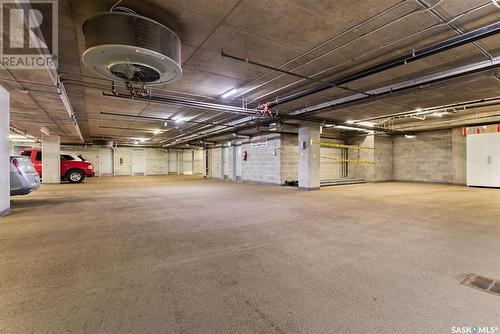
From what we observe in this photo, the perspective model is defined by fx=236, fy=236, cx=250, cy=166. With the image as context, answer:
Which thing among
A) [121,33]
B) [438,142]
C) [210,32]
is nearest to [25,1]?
[121,33]

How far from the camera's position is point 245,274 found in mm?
2334

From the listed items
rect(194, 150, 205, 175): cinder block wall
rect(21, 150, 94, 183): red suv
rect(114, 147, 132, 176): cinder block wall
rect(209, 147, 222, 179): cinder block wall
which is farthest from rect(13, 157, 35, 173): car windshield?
rect(194, 150, 205, 175): cinder block wall

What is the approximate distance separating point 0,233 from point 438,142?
16.5 meters

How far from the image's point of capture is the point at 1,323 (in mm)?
1577

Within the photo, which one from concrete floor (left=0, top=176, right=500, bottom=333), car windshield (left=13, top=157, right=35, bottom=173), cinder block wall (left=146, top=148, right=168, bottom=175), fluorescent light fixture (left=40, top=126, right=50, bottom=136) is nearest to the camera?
concrete floor (left=0, top=176, right=500, bottom=333)

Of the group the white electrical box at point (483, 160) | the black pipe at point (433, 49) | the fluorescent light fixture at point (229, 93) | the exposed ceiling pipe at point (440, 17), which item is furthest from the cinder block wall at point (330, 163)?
the exposed ceiling pipe at point (440, 17)

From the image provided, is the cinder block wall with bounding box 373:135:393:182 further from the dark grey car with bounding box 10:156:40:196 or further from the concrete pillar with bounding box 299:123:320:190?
the dark grey car with bounding box 10:156:40:196

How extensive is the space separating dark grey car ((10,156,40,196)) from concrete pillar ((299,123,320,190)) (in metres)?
8.72

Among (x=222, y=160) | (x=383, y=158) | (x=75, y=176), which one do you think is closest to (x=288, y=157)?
(x=222, y=160)

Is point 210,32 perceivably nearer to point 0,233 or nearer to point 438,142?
point 0,233

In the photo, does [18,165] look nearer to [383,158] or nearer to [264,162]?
[264,162]

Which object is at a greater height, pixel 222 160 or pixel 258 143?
pixel 258 143

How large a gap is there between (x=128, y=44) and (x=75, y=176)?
42.3 ft

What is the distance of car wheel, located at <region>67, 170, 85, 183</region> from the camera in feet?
41.4
